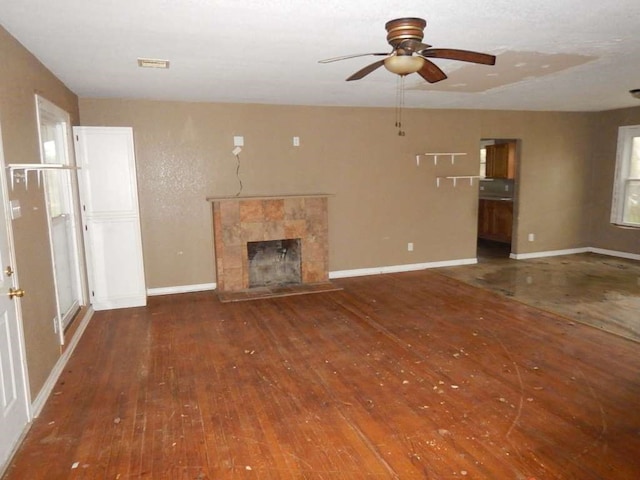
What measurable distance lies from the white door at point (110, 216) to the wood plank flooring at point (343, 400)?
1.37 ft

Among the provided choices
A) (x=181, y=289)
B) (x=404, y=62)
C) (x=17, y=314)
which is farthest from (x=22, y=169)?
(x=181, y=289)

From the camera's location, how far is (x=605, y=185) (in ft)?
23.7

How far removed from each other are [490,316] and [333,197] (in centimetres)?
256

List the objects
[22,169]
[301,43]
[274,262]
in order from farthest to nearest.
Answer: [274,262]
[301,43]
[22,169]

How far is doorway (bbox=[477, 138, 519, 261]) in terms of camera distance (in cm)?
770

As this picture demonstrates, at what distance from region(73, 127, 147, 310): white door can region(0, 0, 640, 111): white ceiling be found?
0.55 metres

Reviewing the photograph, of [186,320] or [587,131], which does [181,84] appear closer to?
[186,320]

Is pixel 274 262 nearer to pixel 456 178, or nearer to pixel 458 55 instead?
pixel 456 178

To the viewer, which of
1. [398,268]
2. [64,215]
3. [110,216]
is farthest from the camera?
[398,268]

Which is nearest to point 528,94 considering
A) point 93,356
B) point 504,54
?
point 504,54

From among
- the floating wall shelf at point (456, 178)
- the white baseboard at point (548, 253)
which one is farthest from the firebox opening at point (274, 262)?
the white baseboard at point (548, 253)

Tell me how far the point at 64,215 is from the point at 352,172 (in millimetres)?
3462

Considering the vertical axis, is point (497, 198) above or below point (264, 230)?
above

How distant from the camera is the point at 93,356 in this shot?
141 inches
